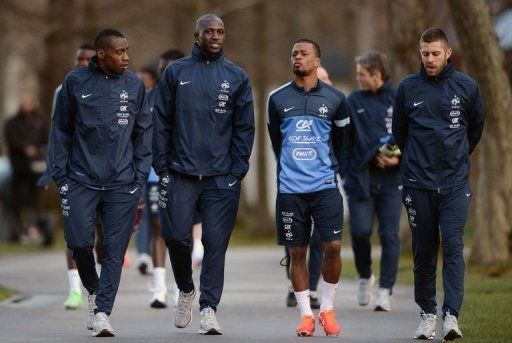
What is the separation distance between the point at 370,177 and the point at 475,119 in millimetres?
2746

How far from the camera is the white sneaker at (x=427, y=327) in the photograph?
411 inches

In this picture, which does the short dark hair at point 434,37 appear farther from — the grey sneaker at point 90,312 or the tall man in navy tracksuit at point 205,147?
Result: the grey sneaker at point 90,312

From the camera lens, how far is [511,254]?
16453mm

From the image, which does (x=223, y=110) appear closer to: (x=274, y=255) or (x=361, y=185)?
(x=361, y=185)

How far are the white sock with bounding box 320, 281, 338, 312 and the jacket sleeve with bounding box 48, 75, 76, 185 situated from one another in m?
2.13

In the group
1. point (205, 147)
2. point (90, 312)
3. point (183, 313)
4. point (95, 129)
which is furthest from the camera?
point (183, 313)

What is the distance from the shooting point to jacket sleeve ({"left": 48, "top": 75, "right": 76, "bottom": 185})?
10.6 m

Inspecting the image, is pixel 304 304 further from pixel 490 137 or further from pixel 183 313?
pixel 490 137

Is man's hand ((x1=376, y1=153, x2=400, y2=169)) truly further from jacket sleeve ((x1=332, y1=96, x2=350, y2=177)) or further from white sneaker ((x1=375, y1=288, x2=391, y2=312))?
jacket sleeve ((x1=332, y1=96, x2=350, y2=177))

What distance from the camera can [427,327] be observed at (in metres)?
10.4

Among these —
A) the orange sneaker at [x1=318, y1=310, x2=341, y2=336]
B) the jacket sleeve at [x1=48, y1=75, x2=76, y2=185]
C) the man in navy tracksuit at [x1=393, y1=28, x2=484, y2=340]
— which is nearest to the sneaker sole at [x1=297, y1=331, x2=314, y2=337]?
the orange sneaker at [x1=318, y1=310, x2=341, y2=336]

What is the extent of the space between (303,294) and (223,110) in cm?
150

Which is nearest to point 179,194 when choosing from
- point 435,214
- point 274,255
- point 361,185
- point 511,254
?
point 435,214

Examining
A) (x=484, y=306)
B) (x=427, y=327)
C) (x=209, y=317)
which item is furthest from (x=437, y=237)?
(x=484, y=306)
